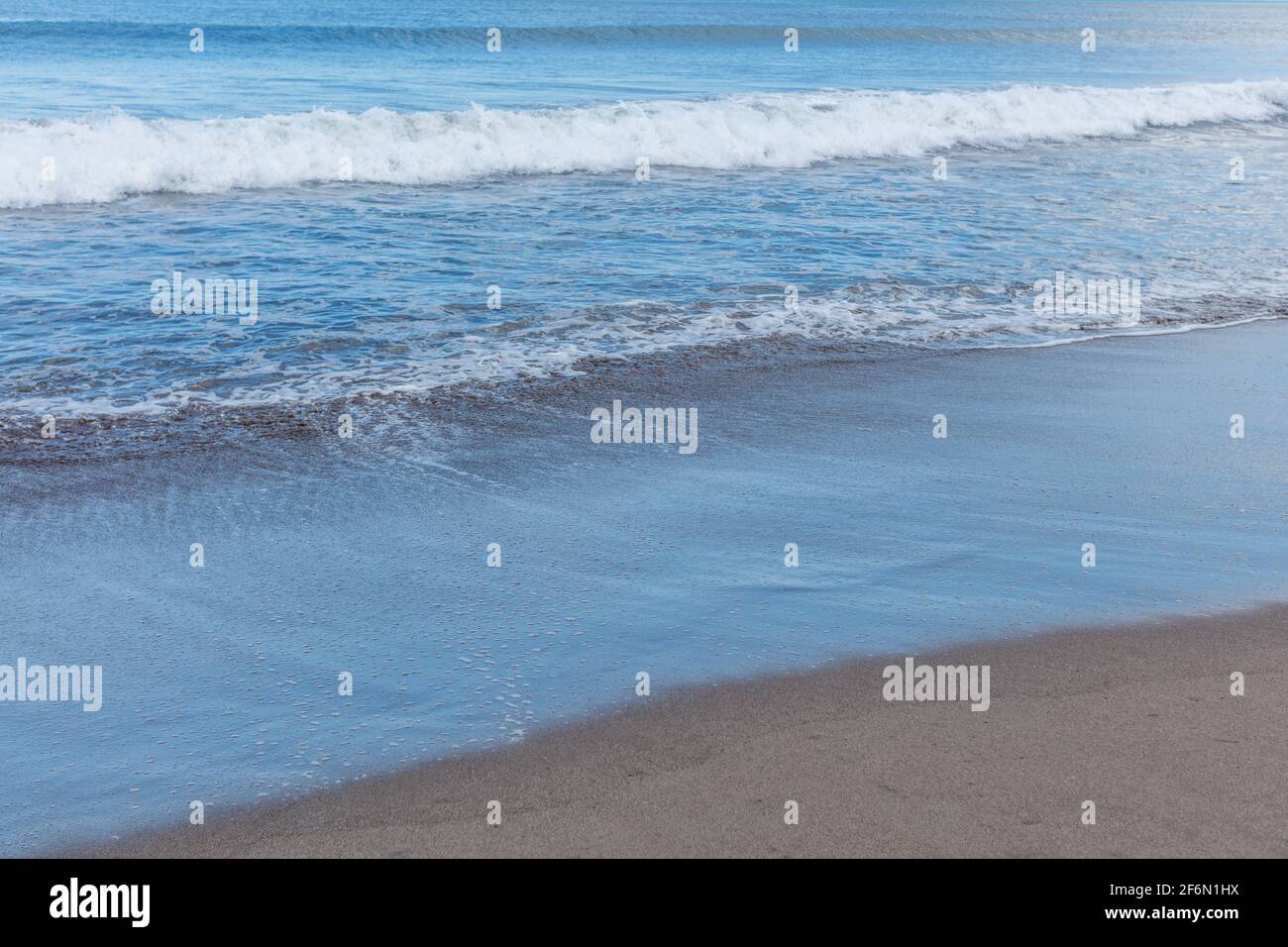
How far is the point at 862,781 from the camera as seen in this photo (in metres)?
3.56

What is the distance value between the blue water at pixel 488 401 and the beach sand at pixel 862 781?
0.69ft

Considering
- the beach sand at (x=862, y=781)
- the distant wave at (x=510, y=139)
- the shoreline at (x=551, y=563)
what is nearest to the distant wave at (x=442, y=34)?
the distant wave at (x=510, y=139)

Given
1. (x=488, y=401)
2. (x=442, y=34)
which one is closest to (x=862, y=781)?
(x=488, y=401)

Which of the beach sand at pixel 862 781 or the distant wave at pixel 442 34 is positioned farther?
the distant wave at pixel 442 34

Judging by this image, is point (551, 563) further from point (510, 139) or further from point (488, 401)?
point (510, 139)

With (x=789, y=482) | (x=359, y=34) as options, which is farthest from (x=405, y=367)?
(x=359, y=34)

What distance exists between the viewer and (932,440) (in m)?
6.70

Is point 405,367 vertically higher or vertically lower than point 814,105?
lower

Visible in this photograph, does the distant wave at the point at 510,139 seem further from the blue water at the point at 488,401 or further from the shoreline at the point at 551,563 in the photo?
the shoreline at the point at 551,563

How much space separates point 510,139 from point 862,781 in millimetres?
15779

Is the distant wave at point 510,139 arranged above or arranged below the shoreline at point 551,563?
above

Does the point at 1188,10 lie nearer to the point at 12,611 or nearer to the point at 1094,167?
the point at 1094,167

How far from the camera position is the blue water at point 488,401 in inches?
167
